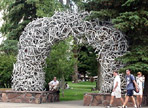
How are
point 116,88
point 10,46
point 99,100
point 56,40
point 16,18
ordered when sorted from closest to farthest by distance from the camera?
point 116,88 → point 99,100 → point 56,40 → point 10,46 → point 16,18

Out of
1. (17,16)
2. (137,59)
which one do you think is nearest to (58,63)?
(137,59)

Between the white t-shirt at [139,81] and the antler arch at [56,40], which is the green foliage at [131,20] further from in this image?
the antler arch at [56,40]

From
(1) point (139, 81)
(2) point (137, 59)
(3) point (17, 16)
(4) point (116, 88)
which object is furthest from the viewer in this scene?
(3) point (17, 16)

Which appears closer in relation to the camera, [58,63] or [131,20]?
[131,20]

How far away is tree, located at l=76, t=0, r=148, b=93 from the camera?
14.0 meters

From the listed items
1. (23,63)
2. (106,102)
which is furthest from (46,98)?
(106,102)

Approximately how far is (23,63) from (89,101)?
154 inches

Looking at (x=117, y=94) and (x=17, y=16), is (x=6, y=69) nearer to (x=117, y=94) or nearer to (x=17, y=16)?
(x=117, y=94)

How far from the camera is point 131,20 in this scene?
45.9 feet

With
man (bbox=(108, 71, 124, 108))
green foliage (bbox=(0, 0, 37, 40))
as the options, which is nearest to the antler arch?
man (bbox=(108, 71, 124, 108))

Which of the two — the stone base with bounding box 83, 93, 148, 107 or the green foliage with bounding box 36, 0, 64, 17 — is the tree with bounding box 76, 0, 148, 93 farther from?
the green foliage with bounding box 36, 0, 64, 17

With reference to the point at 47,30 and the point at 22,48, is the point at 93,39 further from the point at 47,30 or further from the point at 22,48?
the point at 22,48

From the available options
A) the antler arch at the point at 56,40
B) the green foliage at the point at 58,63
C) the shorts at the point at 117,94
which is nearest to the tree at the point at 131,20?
the antler arch at the point at 56,40

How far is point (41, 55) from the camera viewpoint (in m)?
16.7
